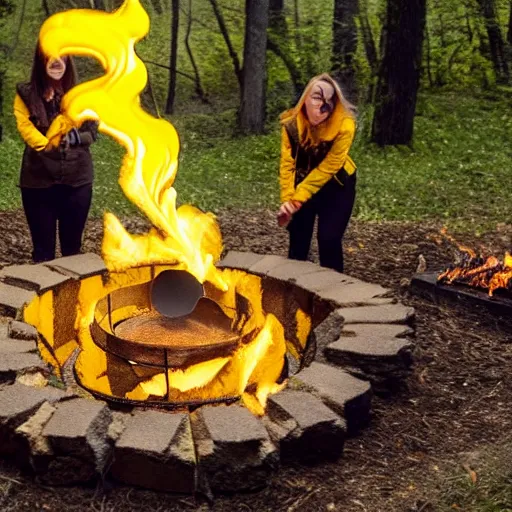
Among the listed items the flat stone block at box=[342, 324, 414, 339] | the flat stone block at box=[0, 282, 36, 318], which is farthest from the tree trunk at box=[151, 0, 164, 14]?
the flat stone block at box=[342, 324, 414, 339]

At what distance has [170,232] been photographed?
4848 millimetres

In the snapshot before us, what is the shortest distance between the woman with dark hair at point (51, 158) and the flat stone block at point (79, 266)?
1.81ft

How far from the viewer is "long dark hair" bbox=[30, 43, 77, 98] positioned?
5.22m

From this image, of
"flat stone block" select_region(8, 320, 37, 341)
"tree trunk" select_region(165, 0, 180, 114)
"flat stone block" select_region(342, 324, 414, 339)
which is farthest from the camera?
"tree trunk" select_region(165, 0, 180, 114)

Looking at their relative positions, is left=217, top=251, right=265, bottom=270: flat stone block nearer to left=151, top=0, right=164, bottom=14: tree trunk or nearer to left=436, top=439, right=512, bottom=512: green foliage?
left=436, top=439, right=512, bottom=512: green foliage

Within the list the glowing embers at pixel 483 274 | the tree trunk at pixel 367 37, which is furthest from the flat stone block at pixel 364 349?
the tree trunk at pixel 367 37

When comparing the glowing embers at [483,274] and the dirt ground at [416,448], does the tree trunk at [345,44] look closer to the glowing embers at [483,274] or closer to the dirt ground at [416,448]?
the glowing embers at [483,274]

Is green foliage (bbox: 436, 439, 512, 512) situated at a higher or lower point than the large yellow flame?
lower

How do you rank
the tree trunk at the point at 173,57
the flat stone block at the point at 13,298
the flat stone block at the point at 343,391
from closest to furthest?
the flat stone block at the point at 343,391
the flat stone block at the point at 13,298
the tree trunk at the point at 173,57

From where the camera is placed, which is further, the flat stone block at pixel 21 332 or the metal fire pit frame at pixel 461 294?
the metal fire pit frame at pixel 461 294

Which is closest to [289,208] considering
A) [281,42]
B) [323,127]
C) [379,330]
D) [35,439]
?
[323,127]

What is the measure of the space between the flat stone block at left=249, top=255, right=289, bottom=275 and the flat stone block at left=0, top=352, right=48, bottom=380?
69.2 inches

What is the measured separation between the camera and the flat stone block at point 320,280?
4953mm

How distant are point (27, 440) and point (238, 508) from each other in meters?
0.97
